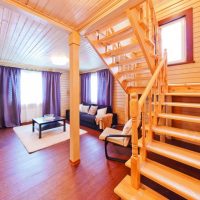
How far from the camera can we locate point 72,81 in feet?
7.37

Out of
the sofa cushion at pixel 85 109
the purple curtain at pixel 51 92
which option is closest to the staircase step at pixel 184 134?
the sofa cushion at pixel 85 109

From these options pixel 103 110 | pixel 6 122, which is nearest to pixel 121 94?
pixel 103 110

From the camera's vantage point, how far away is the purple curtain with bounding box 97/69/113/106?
5.05m

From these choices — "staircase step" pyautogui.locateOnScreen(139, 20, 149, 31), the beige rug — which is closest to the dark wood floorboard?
the beige rug

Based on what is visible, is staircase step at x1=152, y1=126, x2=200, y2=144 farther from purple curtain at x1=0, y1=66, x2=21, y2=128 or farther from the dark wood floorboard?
purple curtain at x1=0, y1=66, x2=21, y2=128

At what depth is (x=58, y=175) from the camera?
2.03m

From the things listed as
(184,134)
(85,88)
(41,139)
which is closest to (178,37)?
(184,134)

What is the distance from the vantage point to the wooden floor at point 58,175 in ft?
5.42

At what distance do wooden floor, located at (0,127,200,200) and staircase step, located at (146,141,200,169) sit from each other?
0.56 metres

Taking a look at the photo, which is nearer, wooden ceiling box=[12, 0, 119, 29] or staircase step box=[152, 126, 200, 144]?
staircase step box=[152, 126, 200, 144]

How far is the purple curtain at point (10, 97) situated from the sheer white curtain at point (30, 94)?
293mm

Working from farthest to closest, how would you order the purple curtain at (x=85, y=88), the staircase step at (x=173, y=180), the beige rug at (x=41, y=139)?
the purple curtain at (x=85, y=88) → the beige rug at (x=41, y=139) → the staircase step at (x=173, y=180)

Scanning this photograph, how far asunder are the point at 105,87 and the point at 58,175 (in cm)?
372

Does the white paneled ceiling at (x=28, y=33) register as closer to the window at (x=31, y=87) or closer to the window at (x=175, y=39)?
the window at (x=175, y=39)
